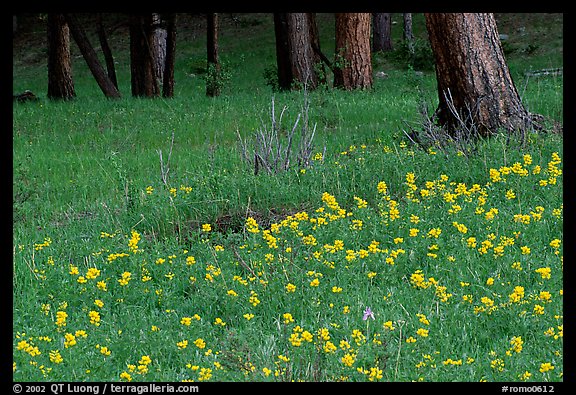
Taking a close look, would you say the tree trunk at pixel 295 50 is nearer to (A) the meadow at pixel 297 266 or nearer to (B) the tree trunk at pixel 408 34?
(A) the meadow at pixel 297 266

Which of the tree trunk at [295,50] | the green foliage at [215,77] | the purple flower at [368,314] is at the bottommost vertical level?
the purple flower at [368,314]

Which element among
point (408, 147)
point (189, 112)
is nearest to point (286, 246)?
point (408, 147)

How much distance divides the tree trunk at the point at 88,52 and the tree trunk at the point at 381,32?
12.9 metres

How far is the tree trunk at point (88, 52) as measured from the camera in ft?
53.7

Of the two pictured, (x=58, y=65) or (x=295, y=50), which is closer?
(x=295, y=50)

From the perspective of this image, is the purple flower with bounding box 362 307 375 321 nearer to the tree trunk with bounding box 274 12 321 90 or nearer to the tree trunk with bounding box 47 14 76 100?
the tree trunk with bounding box 274 12 321 90

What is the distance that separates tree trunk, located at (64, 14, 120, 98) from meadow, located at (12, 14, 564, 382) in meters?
7.10

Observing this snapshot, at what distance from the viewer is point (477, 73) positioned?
29.1 feet

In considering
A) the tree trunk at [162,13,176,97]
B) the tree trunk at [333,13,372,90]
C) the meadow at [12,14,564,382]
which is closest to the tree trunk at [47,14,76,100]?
the tree trunk at [162,13,176,97]

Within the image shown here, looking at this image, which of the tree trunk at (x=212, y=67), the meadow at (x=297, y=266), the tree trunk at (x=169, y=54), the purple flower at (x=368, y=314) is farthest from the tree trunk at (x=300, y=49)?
the purple flower at (x=368, y=314)

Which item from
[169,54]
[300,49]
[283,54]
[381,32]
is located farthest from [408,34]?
[169,54]

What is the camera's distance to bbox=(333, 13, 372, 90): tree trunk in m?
16.3

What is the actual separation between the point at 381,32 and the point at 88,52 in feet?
44.7

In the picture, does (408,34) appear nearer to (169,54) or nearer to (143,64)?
(143,64)
